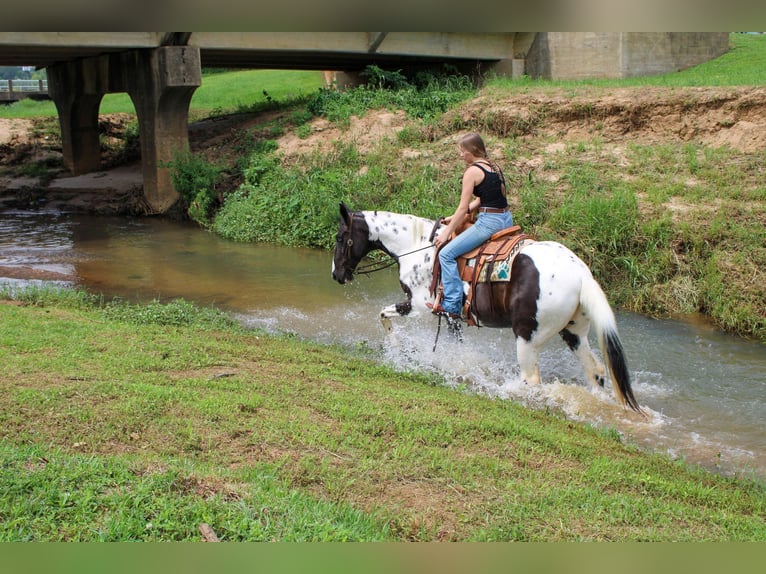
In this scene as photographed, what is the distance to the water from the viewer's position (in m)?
7.50

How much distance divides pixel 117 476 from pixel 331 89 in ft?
71.5

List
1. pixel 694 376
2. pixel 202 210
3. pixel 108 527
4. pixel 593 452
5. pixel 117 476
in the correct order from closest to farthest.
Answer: pixel 108 527, pixel 117 476, pixel 593 452, pixel 694 376, pixel 202 210

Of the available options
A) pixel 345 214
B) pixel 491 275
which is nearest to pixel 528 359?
pixel 491 275

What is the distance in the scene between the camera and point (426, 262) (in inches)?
358

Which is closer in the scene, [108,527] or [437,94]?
[108,527]

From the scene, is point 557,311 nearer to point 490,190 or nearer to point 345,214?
point 490,190

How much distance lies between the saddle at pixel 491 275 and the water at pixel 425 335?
88cm

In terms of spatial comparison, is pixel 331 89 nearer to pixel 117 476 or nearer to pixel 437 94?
pixel 437 94

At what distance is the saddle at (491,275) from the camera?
803 cm

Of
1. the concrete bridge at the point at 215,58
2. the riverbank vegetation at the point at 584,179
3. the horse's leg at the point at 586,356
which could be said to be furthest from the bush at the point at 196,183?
the horse's leg at the point at 586,356

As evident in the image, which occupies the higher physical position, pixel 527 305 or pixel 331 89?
pixel 331 89

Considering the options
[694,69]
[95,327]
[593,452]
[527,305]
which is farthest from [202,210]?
[694,69]

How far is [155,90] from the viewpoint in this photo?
2092 centimetres

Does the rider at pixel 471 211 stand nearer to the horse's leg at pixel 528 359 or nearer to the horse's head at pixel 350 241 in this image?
the horse's leg at pixel 528 359
